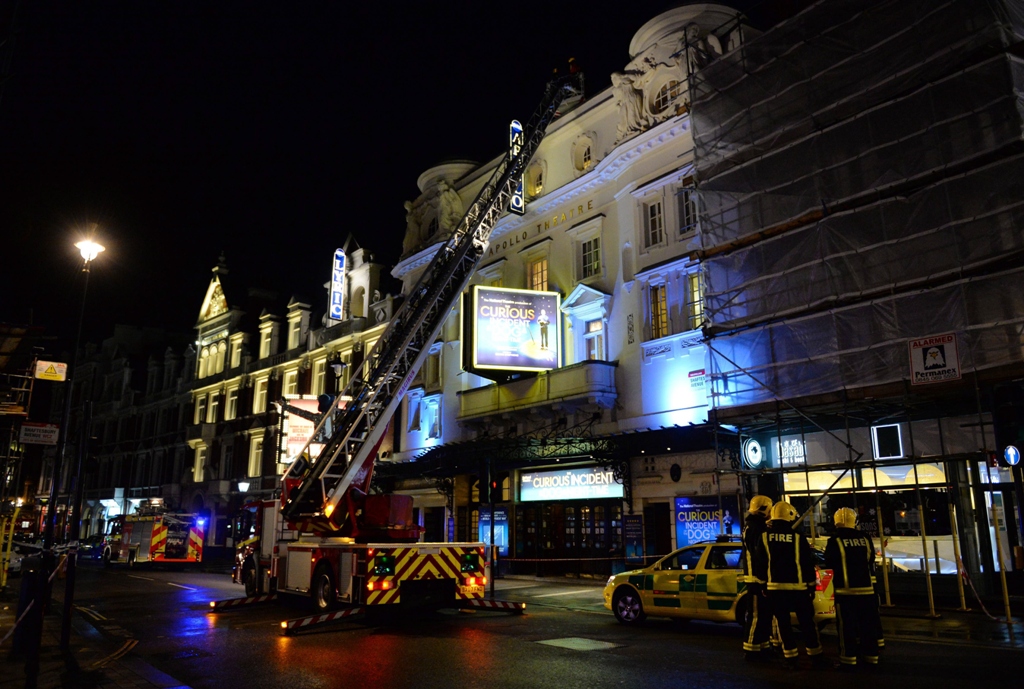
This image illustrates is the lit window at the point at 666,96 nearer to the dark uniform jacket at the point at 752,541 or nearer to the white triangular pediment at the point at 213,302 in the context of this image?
the dark uniform jacket at the point at 752,541

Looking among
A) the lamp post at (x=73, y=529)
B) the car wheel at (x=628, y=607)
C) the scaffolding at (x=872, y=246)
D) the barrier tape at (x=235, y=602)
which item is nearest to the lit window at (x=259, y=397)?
the barrier tape at (x=235, y=602)

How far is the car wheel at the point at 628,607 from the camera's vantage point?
12719 millimetres

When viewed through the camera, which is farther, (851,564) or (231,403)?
(231,403)

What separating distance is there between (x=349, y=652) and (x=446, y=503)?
19.6m

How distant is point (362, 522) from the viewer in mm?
15656

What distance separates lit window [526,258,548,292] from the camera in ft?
89.1

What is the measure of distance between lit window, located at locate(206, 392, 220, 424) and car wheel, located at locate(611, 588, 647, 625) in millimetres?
Result: 40023

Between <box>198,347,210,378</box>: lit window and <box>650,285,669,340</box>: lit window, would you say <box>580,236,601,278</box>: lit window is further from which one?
<box>198,347,210,378</box>: lit window

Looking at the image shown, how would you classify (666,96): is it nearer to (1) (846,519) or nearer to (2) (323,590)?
(2) (323,590)

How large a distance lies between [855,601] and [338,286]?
31.7 m

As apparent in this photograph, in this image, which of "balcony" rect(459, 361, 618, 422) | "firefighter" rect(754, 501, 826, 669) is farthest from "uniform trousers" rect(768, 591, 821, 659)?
"balcony" rect(459, 361, 618, 422)

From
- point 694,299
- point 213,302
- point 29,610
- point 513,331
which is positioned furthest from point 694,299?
point 213,302

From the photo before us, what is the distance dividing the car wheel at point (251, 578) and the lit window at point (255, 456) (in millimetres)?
24346

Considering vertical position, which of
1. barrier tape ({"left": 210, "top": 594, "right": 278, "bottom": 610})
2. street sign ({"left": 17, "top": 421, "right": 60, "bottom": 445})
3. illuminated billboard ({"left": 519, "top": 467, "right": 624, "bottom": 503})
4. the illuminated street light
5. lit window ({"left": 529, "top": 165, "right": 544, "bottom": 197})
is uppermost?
lit window ({"left": 529, "top": 165, "right": 544, "bottom": 197})
